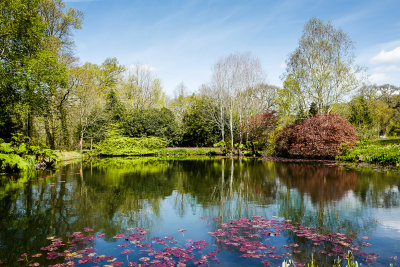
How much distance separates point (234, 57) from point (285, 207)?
23786 mm

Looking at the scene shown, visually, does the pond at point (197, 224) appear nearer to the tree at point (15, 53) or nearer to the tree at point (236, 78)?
the tree at point (15, 53)

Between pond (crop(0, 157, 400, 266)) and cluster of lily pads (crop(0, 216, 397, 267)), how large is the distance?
0.05 ft

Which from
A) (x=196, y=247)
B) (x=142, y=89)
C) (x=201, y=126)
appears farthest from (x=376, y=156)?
(x=142, y=89)

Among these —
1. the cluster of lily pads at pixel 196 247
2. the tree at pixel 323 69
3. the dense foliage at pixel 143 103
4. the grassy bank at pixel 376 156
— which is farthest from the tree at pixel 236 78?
the cluster of lily pads at pixel 196 247

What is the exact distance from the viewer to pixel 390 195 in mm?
7441

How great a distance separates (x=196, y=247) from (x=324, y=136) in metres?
16.7

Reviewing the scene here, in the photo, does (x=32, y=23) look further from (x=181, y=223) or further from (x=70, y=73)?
(x=181, y=223)

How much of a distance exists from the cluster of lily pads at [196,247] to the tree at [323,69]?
61.1 feet

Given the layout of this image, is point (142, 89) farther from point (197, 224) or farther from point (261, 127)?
point (197, 224)

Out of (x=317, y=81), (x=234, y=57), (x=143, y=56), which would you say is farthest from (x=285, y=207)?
(x=143, y=56)

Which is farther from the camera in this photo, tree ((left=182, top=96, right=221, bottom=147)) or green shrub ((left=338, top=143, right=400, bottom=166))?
tree ((left=182, top=96, right=221, bottom=147))

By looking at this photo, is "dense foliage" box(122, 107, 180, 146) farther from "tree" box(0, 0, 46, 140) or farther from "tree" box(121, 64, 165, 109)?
"tree" box(0, 0, 46, 140)

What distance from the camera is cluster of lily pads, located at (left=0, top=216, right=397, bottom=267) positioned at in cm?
353

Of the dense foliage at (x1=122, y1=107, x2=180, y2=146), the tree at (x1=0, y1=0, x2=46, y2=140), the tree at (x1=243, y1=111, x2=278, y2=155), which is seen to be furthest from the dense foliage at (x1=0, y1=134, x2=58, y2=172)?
the tree at (x1=243, y1=111, x2=278, y2=155)
